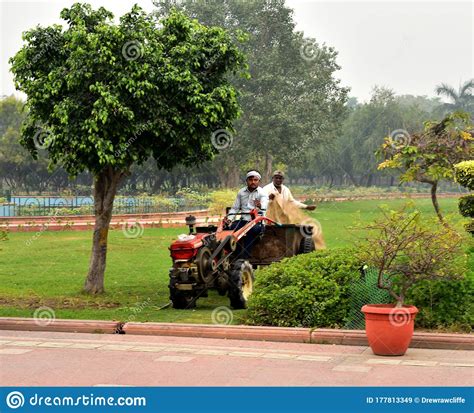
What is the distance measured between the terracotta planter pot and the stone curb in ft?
2.26

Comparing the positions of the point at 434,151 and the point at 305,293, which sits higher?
the point at 434,151

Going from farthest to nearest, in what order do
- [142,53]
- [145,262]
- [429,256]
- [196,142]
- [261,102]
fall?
[261,102] → [145,262] → [196,142] → [142,53] → [429,256]

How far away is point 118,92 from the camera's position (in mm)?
12891

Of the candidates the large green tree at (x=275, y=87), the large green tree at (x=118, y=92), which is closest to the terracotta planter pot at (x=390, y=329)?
the large green tree at (x=118, y=92)

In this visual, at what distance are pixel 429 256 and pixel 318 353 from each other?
1.91 meters

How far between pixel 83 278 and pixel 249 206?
184 inches

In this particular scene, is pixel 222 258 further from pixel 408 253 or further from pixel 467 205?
pixel 467 205

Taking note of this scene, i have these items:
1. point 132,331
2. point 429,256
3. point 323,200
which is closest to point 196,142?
point 132,331

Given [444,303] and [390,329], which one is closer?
[390,329]

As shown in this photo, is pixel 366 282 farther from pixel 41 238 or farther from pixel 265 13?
pixel 265 13

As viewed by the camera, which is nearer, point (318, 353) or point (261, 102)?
point (318, 353)

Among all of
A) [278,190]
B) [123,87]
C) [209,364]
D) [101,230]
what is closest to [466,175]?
[278,190]

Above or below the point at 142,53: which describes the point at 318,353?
below

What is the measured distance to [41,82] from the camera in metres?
13.3
